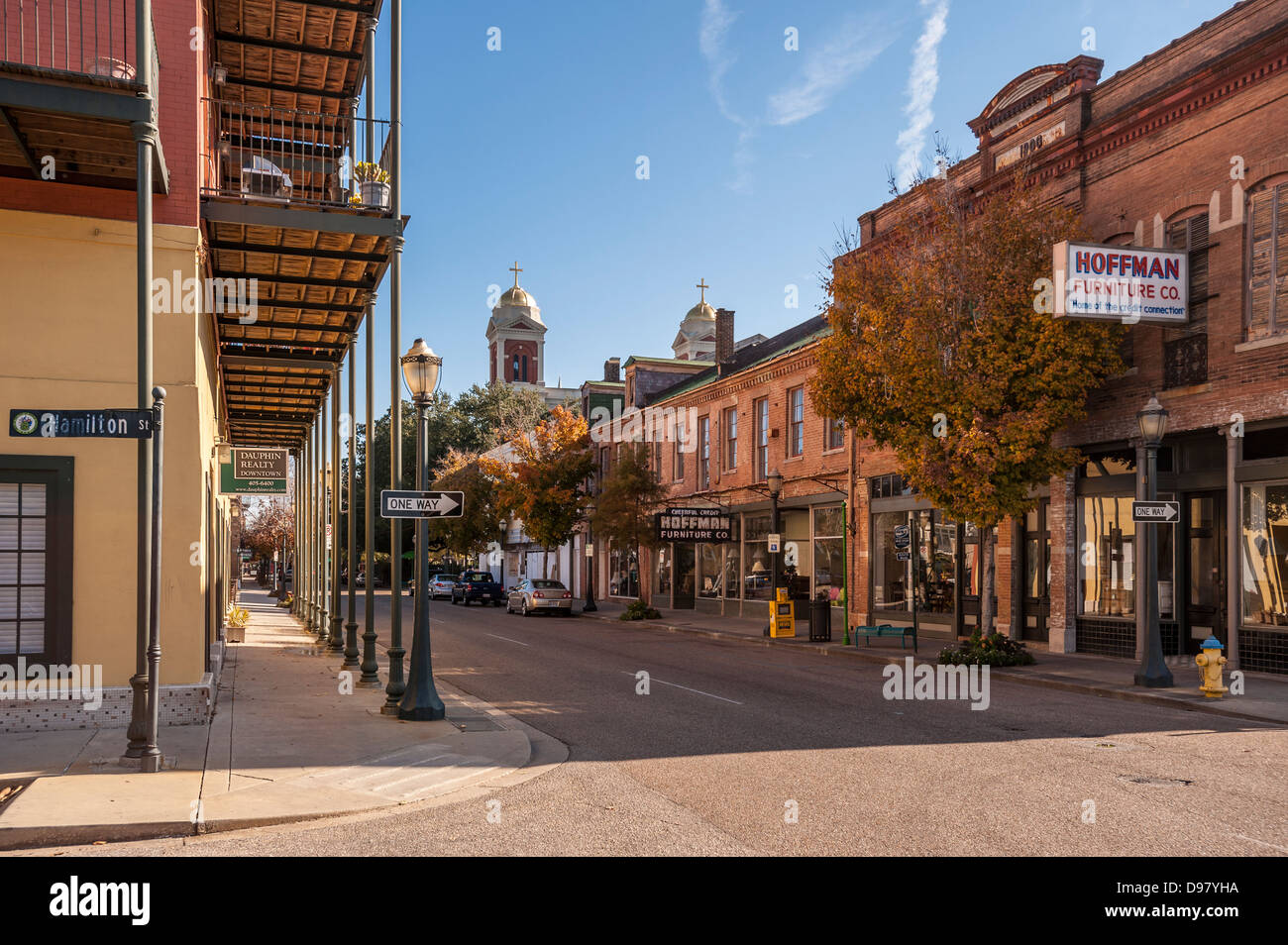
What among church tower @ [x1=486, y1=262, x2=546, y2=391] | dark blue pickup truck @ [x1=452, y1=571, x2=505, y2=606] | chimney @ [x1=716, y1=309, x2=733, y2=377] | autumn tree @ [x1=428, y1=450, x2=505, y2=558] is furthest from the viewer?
church tower @ [x1=486, y1=262, x2=546, y2=391]

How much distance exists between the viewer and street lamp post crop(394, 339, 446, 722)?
11586mm

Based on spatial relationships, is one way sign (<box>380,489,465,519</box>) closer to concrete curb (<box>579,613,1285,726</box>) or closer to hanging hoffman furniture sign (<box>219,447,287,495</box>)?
concrete curb (<box>579,613,1285,726</box>)

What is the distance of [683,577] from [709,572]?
7.21 feet

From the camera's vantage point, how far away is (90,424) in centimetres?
844

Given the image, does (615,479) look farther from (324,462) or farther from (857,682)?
(857,682)

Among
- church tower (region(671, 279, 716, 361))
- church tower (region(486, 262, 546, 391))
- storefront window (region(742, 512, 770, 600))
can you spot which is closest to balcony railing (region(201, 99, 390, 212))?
storefront window (region(742, 512, 770, 600))

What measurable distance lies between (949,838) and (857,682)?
32.0 ft

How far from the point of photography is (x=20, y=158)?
32.9 ft

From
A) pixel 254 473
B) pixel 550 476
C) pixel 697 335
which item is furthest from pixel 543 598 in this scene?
pixel 697 335

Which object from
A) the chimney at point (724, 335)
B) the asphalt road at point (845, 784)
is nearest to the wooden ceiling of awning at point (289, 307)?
the asphalt road at point (845, 784)

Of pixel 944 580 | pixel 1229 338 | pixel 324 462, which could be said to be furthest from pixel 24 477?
pixel 944 580

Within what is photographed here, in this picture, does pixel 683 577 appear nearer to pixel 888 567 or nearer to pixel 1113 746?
pixel 888 567

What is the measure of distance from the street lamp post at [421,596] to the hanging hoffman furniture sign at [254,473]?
9232 millimetres

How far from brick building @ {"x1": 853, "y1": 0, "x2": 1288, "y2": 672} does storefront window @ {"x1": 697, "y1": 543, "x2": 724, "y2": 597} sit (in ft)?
44.9
